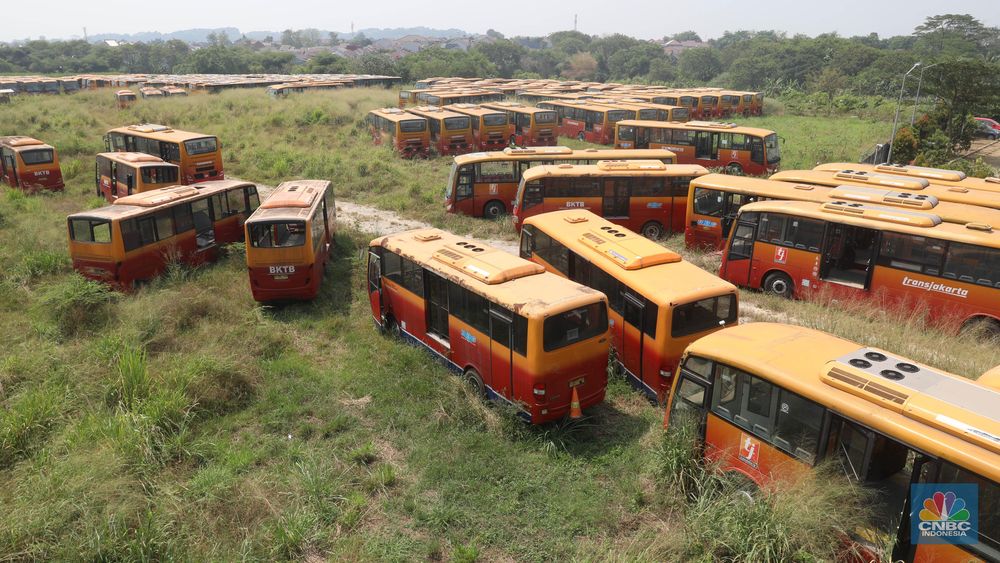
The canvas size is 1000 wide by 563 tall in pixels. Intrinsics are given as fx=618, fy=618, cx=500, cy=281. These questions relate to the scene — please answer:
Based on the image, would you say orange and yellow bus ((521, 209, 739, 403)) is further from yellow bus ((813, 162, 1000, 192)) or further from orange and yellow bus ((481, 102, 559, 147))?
orange and yellow bus ((481, 102, 559, 147))

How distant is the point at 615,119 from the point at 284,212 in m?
26.6

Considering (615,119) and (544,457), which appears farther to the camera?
(615,119)

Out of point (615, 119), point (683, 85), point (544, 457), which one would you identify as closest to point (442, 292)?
point (544, 457)

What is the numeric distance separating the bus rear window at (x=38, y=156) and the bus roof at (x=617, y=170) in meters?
20.2

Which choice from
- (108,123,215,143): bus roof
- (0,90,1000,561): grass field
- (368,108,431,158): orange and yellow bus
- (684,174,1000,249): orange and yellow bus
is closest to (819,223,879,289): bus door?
(684,174,1000,249): orange and yellow bus

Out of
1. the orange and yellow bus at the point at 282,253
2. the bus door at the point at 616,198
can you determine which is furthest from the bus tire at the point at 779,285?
the orange and yellow bus at the point at 282,253

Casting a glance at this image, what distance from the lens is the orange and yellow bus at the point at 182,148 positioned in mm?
25062

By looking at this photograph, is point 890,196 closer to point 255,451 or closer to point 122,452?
point 255,451

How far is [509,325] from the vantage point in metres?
9.27

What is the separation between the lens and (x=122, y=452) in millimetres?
8219

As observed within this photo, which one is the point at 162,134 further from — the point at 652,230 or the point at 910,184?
the point at 910,184

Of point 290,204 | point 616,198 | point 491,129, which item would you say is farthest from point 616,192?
point 491,129

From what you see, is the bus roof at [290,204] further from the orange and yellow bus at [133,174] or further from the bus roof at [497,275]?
the orange and yellow bus at [133,174]

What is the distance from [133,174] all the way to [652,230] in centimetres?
1772
